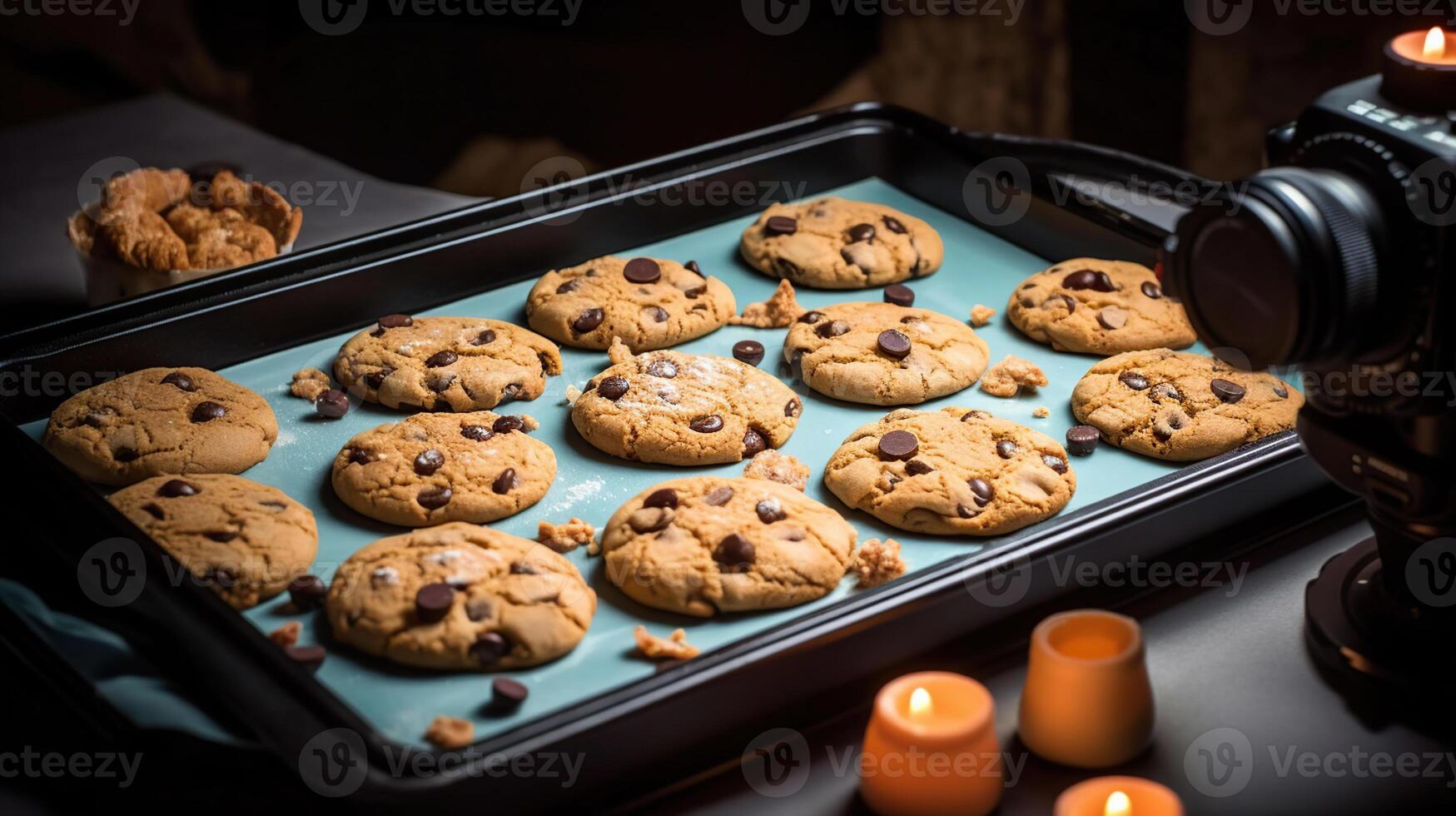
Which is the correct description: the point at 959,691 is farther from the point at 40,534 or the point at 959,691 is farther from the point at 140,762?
the point at 40,534

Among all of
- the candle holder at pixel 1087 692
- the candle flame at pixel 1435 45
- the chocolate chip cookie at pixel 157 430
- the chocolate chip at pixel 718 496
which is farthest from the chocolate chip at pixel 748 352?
the candle flame at pixel 1435 45

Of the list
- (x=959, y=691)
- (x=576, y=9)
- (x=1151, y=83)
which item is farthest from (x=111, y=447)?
(x=1151, y=83)

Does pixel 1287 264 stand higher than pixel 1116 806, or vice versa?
pixel 1287 264

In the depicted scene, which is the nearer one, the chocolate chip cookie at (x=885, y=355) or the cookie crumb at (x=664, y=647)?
the cookie crumb at (x=664, y=647)

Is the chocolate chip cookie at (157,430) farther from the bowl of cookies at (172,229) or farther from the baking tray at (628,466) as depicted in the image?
the bowl of cookies at (172,229)

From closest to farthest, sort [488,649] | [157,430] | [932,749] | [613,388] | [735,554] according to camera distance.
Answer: [932,749] → [488,649] → [735,554] → [157,430] → [613,388]

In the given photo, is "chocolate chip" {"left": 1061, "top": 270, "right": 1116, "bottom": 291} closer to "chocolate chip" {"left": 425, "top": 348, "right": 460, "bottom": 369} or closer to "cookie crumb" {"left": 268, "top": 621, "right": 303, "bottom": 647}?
"chocolate chip" {"left": 425, "top": 348, "right": 460, "bottom": 369}

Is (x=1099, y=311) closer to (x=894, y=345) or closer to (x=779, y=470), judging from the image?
(x=894, y=345)

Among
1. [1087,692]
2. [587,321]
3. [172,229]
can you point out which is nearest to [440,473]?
[587,321]
